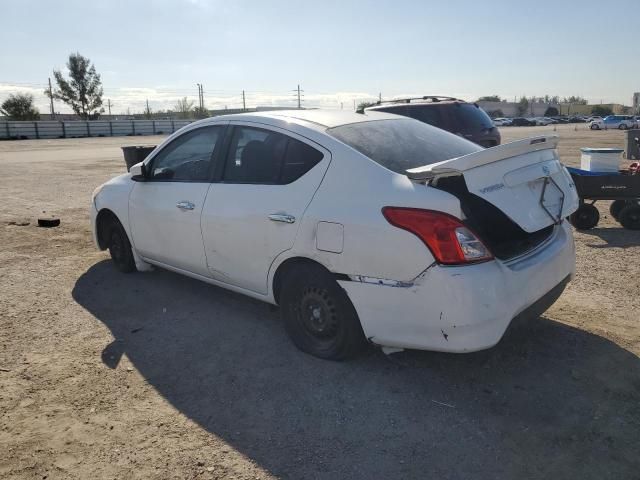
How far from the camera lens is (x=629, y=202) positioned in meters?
7.03

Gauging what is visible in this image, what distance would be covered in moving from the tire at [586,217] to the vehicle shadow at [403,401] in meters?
3.54

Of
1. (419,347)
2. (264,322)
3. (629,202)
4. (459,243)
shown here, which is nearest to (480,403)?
(419,347)

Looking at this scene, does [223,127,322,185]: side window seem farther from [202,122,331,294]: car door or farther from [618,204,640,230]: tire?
[618,204,640,230]: tire

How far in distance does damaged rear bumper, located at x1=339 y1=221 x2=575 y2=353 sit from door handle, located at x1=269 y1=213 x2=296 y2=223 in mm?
601

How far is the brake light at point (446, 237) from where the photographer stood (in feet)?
9.38

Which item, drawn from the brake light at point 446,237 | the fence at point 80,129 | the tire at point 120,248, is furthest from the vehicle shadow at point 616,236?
the fence at point 80,129

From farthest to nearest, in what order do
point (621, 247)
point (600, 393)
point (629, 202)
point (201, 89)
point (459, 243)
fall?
point (201, 89)
point (629, 202)
point (621, 247)
point (600, 393)
point (459, 243)

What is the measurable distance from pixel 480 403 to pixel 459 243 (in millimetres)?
954

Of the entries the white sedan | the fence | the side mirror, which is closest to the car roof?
the white sedan

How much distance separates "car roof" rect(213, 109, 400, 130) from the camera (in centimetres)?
377

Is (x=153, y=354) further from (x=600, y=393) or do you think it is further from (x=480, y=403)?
(x=600, y=393)

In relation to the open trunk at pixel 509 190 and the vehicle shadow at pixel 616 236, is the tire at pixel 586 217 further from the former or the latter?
the open trunk at pixel 509 190

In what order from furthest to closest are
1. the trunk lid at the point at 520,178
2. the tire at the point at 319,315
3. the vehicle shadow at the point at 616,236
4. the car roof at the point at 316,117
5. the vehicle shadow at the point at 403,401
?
the vehicle shadow at the point at 616,236 → the car roof at the point at 316,117 → the tire at the point at 319,315 → the trunk lid at the point at 520,178 → the vehicle shadow at the point at 403,401

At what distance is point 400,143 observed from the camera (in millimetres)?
3678
